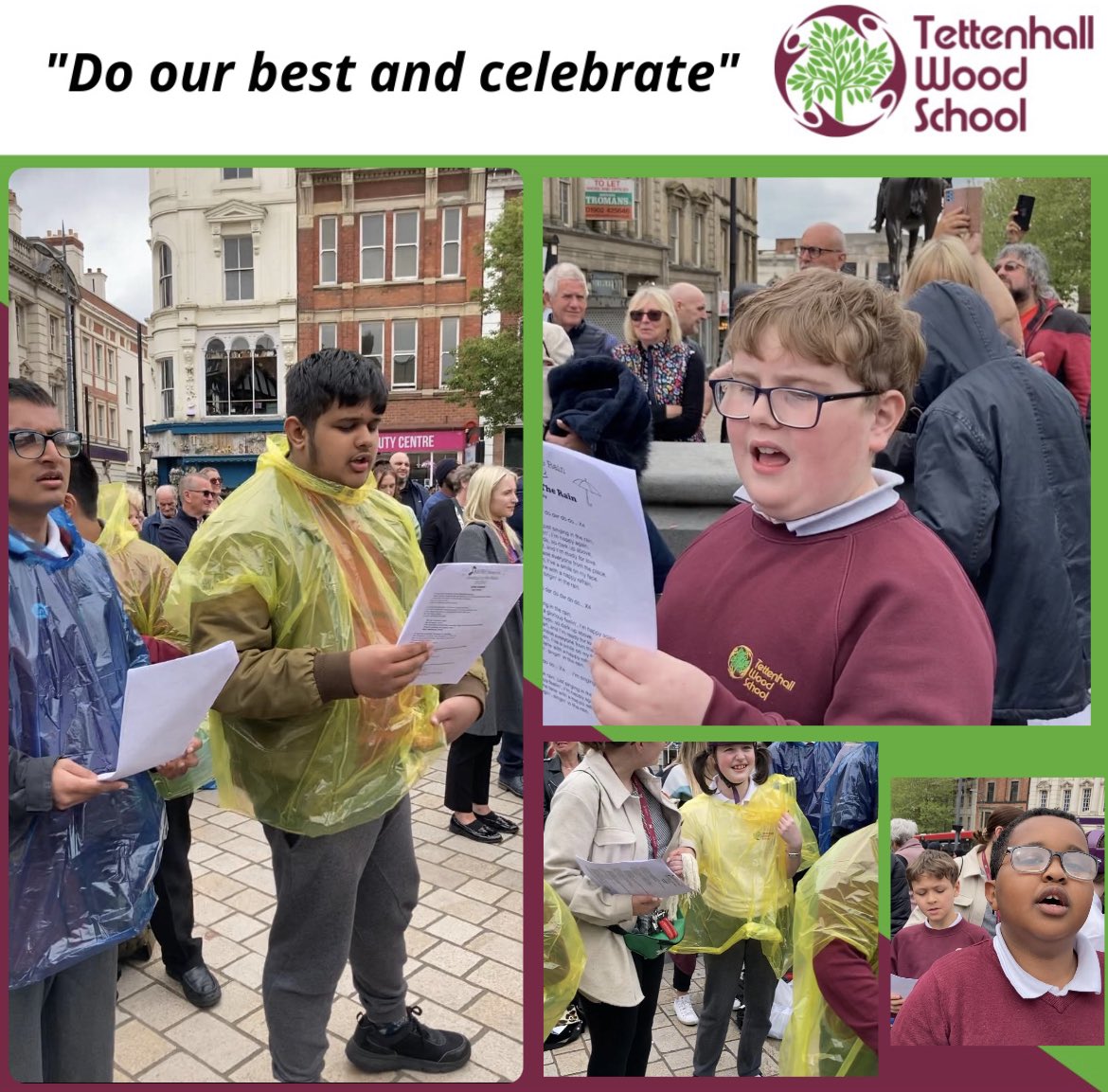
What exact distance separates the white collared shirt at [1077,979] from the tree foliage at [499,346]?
50.7 inches

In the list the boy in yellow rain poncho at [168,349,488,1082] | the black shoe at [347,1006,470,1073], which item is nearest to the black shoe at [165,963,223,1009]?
the boy in yellow rain poncho at [168,349,488,1082]

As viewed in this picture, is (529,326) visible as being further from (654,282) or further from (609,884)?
(609,884)

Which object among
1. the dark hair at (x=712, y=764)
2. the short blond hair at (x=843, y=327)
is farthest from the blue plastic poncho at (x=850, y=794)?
the short blond hair at (x=843, y=327)

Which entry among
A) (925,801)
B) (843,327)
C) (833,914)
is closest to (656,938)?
(833,914)

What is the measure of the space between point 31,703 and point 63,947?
44 centimetres

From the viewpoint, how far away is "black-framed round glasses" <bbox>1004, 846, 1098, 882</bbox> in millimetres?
1424

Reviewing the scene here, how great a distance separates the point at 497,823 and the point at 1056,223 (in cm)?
160

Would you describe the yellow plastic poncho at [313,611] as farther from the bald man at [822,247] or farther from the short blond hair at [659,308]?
the bald man at [822,247]

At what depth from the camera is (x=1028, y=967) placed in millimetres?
1484

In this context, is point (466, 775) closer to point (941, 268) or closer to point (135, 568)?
point (135, 568)

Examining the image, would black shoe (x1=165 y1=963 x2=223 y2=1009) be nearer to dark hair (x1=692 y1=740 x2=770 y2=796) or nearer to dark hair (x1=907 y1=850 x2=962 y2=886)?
dark hair (x1=692 y1=740 x2=770 y2=796)

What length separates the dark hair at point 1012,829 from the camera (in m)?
1.42

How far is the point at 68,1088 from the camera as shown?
63.1 inches
